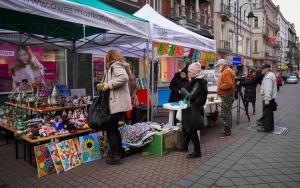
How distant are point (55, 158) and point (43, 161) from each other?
0.62 ft

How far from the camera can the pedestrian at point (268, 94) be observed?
720 centimetres

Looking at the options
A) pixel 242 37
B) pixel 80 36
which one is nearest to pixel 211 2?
pixel 242 37

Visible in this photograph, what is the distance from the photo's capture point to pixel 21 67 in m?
10.2

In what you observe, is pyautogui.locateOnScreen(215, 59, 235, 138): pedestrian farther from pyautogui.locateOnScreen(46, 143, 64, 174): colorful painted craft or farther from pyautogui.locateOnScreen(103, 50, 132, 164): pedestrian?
pyautogui.locateOnScreen(46, 143, 64, 174): colorful painted craft

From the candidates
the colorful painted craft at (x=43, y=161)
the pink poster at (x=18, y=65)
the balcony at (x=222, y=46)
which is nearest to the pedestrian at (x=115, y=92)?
the colorful painted craft at (x=43, y=161)

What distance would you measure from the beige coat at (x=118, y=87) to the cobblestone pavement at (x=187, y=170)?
1068 mm

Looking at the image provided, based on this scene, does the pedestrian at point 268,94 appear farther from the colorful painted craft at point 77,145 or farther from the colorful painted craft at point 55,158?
the colorful painted craft at point 55,158

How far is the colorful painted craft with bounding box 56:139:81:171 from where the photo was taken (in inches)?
182

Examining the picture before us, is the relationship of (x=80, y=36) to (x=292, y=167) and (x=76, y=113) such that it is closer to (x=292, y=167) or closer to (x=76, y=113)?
(x=76, y=113)

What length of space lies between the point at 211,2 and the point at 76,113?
83.9 ft

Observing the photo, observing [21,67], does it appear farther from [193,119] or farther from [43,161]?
[193,119]

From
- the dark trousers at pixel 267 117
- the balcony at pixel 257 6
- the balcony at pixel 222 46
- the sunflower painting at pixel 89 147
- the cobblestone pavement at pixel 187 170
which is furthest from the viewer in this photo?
the balcony at pixel 257 6

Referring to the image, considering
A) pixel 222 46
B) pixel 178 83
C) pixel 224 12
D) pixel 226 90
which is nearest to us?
pixel 226 90

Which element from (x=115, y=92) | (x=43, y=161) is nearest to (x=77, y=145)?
(x=43, y=161)
